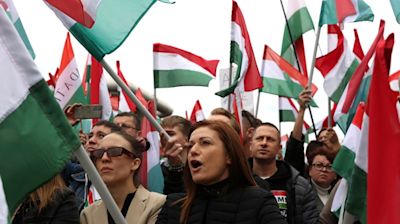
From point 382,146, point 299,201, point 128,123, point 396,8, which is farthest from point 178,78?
point 382,146

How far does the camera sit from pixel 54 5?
4.82m

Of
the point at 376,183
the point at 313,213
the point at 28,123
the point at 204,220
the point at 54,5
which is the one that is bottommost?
the point at 313,213

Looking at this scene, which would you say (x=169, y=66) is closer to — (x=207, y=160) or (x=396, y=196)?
(x=207, y=160)

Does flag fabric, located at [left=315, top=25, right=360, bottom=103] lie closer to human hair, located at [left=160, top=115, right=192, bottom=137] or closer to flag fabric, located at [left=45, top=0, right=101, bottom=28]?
human hair, located at [left=160, top=115, right=192, bottom=137]

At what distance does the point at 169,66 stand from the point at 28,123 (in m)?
5.39

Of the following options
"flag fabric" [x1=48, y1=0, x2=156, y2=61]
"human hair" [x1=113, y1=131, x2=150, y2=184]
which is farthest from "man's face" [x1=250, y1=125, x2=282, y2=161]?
"flag fabric" [x1=48, y1=0, x2=156, y2=61]

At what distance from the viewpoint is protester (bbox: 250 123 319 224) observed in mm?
6168

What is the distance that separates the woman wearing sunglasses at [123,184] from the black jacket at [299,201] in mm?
1295

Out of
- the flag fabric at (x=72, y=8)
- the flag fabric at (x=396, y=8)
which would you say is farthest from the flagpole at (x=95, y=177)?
the flag fabric at (x=396, y=8)

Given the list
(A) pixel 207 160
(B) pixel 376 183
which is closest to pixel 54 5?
(A) pixel 207 160

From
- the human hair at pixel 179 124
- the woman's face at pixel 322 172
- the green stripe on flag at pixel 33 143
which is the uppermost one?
the green stripe on flag at pixel 33 143

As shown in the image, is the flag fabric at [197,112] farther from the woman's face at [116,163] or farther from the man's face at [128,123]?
the woman's face at [116,163]

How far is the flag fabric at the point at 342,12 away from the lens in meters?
9.33

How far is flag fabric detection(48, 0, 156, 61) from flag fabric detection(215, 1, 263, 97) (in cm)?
267
